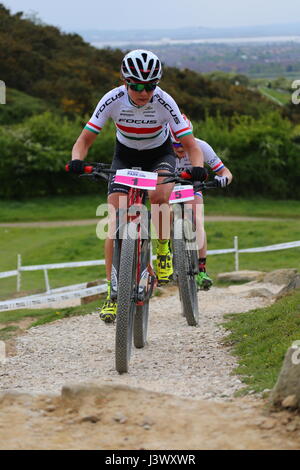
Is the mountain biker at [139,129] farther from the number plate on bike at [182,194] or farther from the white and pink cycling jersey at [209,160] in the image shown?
the white and pink cycling jersey at [209,160]

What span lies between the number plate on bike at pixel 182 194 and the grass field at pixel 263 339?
1.85 m

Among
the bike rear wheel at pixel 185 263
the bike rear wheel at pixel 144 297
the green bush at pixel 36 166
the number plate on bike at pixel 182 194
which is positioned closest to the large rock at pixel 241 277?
the bike rear wheel at pixel 185 263

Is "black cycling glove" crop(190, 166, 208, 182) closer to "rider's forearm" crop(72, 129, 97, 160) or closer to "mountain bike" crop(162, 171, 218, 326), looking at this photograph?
"mountain bike" crop(162, 171, 218, 326)

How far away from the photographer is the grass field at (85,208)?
121ft

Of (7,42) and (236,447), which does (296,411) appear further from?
(7,42)

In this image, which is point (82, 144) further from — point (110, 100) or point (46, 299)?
point (46, 299)

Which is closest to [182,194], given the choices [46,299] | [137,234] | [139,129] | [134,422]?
[139,129]

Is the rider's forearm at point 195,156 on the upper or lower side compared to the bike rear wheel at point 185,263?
upper

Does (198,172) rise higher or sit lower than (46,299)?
higher

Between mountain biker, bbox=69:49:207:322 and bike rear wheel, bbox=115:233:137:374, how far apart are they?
16.7 inches

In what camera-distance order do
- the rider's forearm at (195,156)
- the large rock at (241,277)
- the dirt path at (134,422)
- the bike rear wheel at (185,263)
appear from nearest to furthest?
the dirt path at (134,422)
the rider's forearm at (195,156)
the bike rear wheel at (185,263)
the large rock at (241,277)

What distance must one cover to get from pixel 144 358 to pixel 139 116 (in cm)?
278

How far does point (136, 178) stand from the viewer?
8.36m

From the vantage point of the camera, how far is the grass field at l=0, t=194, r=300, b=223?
36969 millimetres
